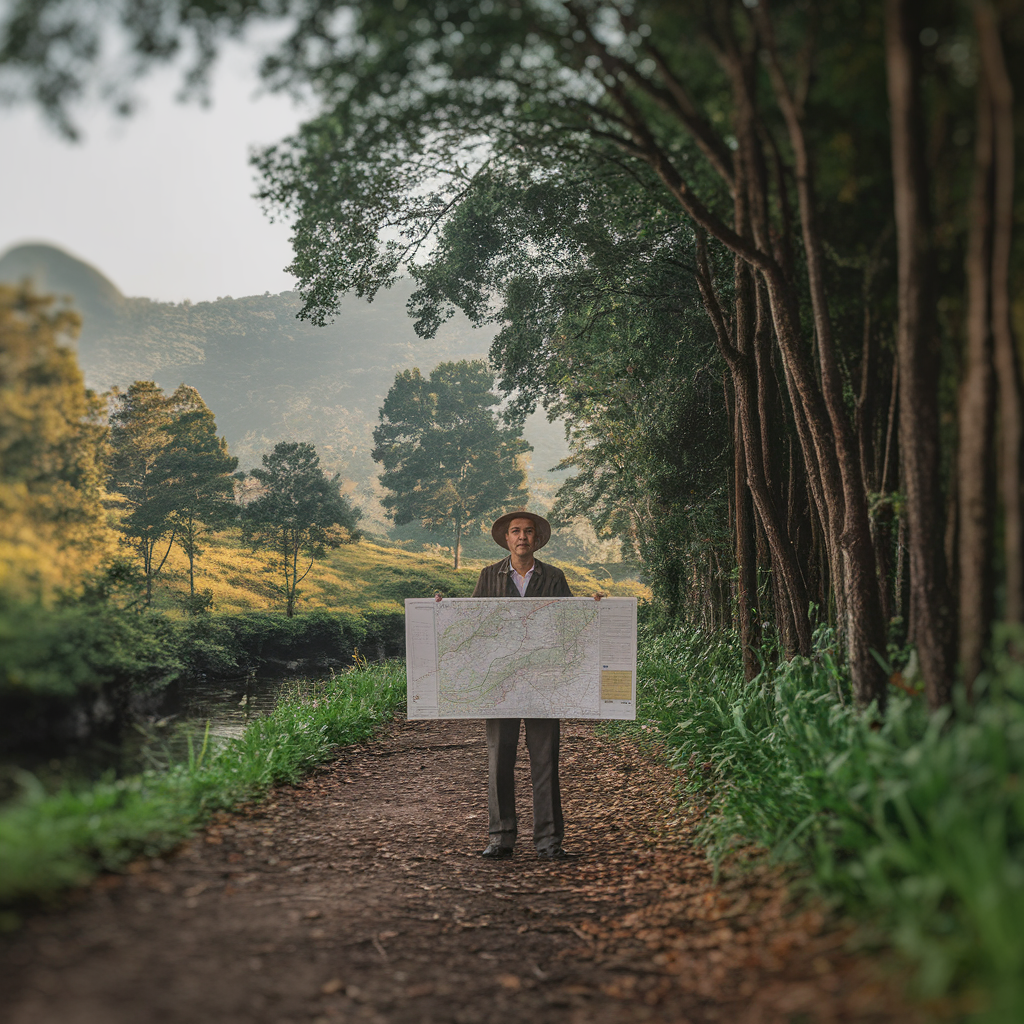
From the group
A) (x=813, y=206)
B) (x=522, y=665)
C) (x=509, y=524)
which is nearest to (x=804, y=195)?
(x=813, y=206)

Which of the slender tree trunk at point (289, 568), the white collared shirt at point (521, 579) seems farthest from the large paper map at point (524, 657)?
the slender tree trunk at point (289, 568)

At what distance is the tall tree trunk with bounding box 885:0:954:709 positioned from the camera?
3055 mm

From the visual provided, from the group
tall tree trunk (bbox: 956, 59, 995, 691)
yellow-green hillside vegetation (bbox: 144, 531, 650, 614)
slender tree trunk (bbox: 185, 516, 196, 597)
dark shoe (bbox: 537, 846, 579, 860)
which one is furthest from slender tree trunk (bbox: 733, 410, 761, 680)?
slender tree trunk (bbox: 185, 516, 196, 597)

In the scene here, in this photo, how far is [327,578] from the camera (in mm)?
20672

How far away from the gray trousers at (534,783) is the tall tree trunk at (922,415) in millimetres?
2156

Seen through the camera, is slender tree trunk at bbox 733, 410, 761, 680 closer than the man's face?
No

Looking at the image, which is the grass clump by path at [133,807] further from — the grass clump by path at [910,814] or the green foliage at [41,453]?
the grass clump by path at [910,814]

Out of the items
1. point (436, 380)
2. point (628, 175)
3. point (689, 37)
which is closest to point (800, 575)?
point (628, 175)

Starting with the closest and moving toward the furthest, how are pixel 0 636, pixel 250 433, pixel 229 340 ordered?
1. pixel 0 636
2. pixel 229 340
3. pixel 250 433

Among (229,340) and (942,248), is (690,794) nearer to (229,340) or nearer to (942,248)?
(942,248)

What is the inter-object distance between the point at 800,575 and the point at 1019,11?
3.60 meters

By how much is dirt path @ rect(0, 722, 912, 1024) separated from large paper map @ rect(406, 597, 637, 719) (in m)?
0.88

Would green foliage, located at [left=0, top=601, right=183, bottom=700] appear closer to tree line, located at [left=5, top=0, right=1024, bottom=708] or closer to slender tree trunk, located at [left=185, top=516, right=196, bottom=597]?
tree line, located at [left=5, top=0, right=1024, bottom=708]

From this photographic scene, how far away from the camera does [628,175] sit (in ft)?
17.9
